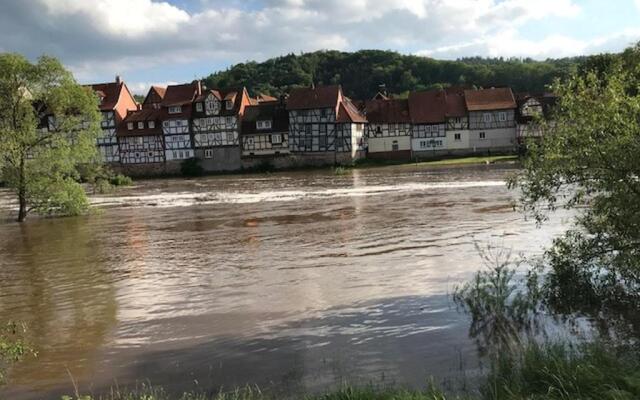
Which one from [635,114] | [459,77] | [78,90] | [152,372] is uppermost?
[459,77]

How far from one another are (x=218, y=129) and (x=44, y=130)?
5339 cm

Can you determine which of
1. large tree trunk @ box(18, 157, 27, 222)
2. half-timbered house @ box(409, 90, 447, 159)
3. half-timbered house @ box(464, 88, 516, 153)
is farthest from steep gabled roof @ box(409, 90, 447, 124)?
large tree trunk @ box(18, 157, 27, 222)

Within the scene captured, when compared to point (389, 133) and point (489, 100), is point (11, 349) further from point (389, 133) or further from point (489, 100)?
point (489, 100)

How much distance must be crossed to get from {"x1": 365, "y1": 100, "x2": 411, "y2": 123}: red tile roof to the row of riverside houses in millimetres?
143

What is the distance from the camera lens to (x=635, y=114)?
30.9 feet

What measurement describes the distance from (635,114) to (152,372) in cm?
857

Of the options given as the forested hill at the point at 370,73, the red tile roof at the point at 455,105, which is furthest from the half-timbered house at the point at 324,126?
the forested hill at the point at 370,73

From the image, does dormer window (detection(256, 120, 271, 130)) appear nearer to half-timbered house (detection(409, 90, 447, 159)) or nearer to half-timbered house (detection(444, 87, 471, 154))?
half-timbered house (detection(409, 90, 447, 159))

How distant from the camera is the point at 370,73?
157625mm

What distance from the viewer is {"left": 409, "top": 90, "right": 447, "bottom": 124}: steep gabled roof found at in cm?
8231

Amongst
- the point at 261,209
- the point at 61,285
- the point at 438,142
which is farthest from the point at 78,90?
the point at 438,142

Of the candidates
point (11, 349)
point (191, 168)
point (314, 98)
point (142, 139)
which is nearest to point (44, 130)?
point (11, 349)

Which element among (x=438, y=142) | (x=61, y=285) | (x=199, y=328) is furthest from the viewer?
(x=438, y=142)

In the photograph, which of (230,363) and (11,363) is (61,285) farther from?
(230,363)
